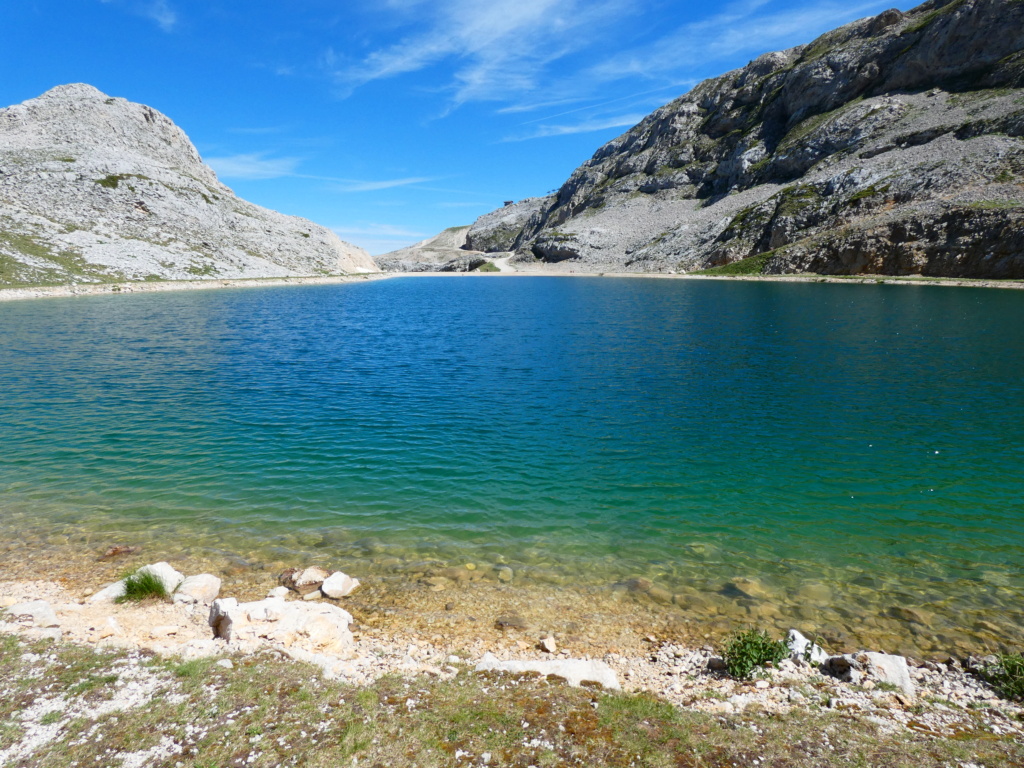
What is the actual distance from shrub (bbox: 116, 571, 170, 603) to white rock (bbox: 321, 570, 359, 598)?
324 centimetres

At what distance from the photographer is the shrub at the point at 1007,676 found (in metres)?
8.43

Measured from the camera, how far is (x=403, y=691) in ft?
26.4

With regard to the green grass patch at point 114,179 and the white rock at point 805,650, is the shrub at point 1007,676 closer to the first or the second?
the white rock at point 805,650

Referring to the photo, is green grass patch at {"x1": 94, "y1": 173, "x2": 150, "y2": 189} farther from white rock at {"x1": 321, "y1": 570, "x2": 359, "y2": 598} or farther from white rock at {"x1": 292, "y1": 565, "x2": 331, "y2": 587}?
white rock at {"x1": 321, "y1": 570, "x2": 359, "y2": 598}

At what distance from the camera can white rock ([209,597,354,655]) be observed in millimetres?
9445

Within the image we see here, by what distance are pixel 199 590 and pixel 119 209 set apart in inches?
5699

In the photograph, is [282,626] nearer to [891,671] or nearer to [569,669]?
[569,669]

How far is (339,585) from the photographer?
41.0 feet

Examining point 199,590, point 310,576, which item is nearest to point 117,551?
point 199,590

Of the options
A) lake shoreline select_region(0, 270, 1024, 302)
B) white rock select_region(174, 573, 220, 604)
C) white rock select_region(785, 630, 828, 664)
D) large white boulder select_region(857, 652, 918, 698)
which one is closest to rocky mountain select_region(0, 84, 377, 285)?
lake shoreline select_region(0, 270, 1024, 302)

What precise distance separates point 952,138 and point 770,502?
136 meters

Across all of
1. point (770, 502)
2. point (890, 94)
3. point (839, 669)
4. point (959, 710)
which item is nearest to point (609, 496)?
point (770, 502)

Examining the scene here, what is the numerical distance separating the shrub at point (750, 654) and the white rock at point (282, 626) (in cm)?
705

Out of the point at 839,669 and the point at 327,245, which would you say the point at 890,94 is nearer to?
the point at 327,245
